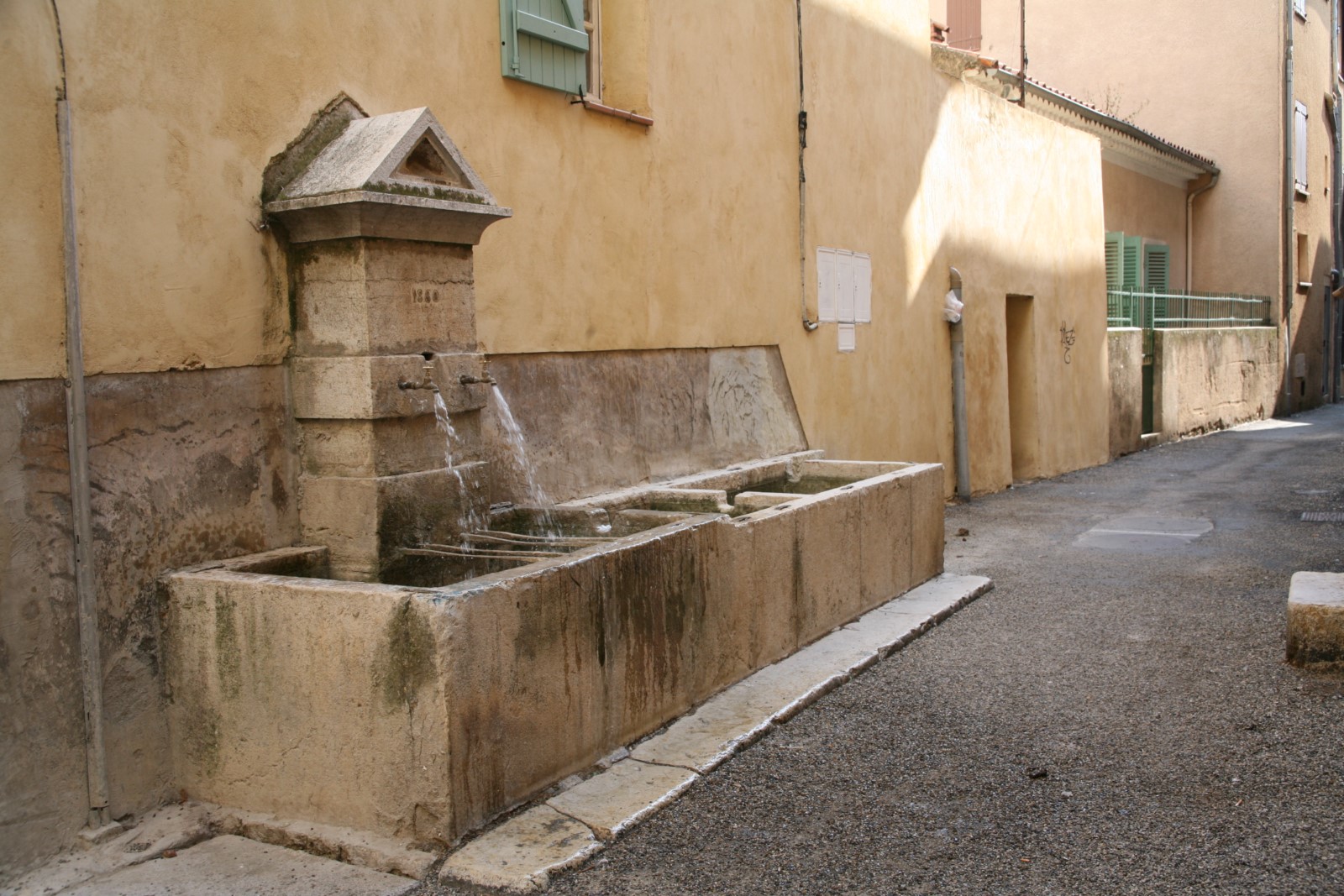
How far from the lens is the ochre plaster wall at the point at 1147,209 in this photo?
17500 millimetres

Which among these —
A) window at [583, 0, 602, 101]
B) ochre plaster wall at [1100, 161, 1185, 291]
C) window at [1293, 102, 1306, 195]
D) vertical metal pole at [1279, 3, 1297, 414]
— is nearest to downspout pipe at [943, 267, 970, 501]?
window at [583, 0, 602, 101]

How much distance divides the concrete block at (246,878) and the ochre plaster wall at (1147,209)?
1513 centimetres

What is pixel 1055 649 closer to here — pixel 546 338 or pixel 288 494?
pixel 546 338

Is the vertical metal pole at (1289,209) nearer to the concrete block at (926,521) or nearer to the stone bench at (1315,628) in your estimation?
the concrete block at (926,521)

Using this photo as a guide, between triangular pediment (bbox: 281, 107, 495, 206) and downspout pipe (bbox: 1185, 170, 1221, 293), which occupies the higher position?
downspout pipe (bbox: 1185, 170, 1221, 293)

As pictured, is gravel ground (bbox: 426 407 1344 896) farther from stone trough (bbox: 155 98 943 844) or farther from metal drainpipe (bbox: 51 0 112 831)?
metal drainpipe (bbox: 51 0 112 831)

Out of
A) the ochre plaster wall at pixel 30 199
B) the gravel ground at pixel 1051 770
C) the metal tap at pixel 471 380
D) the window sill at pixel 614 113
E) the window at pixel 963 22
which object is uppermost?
the window at pixel 963 22

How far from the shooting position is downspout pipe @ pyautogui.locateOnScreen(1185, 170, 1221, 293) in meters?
20.8

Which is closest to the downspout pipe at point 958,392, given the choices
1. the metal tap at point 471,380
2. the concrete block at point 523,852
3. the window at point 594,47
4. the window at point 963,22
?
the window at point 594,47

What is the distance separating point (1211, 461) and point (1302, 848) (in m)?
11.7

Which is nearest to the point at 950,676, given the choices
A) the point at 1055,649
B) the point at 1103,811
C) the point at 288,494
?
the point at 1055,649

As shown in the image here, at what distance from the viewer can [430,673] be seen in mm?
3391

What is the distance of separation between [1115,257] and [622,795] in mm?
15214

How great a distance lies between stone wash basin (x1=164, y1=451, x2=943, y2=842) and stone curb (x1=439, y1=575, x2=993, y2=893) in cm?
9
